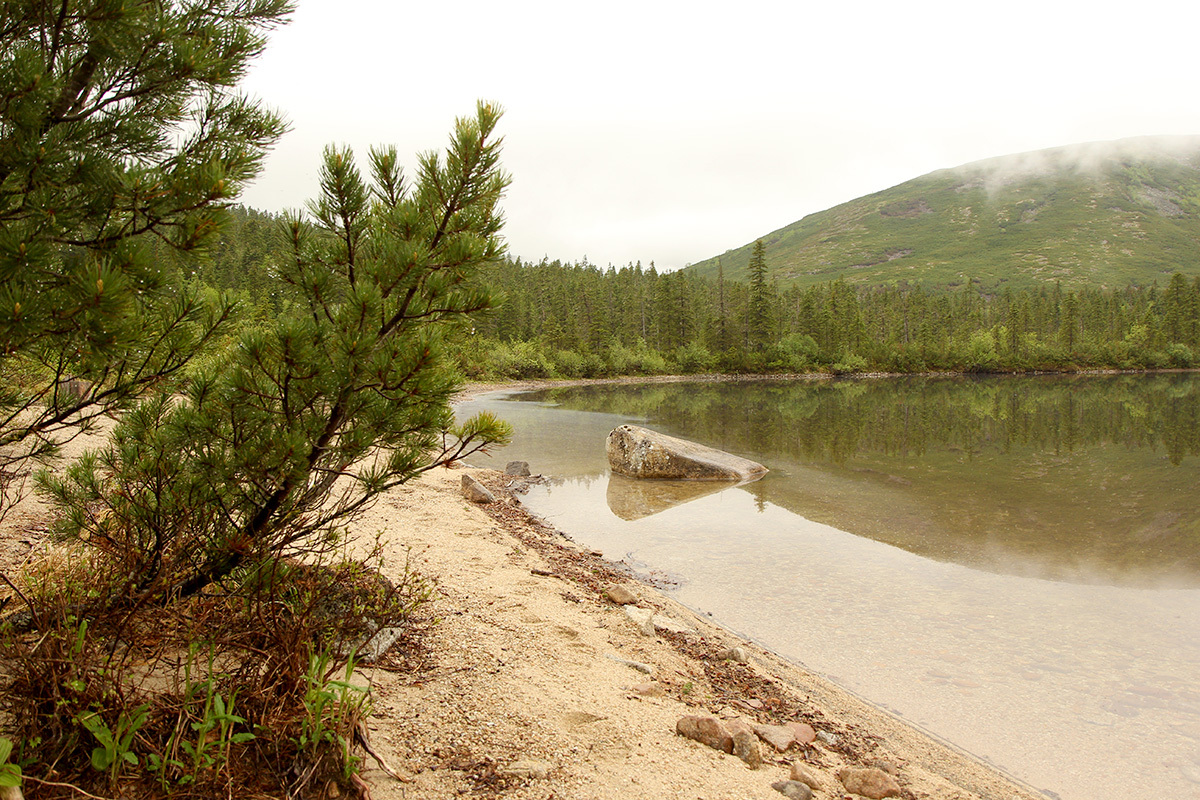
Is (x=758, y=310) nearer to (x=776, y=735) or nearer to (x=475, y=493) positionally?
(x=475, y=493)

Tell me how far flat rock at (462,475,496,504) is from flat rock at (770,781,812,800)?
8.58 meters

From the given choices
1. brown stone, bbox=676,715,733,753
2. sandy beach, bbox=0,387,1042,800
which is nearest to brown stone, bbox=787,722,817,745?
sandy beach, bbox=0,387,1042,800

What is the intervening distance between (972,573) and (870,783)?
6.30m

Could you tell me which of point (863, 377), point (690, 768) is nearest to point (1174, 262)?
point (863, 377)

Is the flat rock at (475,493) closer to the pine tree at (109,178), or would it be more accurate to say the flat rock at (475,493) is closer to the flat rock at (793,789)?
the flat rock at (793,789)

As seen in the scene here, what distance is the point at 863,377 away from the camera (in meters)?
73.2

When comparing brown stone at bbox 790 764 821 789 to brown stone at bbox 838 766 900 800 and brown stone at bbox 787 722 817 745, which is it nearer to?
brown stone at bbox 838 766 900 800

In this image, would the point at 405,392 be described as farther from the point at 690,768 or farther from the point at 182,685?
the point at 690,768

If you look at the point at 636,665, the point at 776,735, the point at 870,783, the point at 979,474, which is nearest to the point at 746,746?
the point at 776,735

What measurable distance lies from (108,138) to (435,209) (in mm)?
1275

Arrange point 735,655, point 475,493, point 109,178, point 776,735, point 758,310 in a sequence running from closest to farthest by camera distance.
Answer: point 109,178, point 776,735, point 735,655, point 475,493, point 758,310

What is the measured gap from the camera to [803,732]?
4.41 metres

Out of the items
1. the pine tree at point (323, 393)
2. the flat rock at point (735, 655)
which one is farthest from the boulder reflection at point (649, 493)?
the pine tree at point (323, 393)

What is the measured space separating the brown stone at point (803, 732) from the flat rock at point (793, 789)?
820 millimetres
